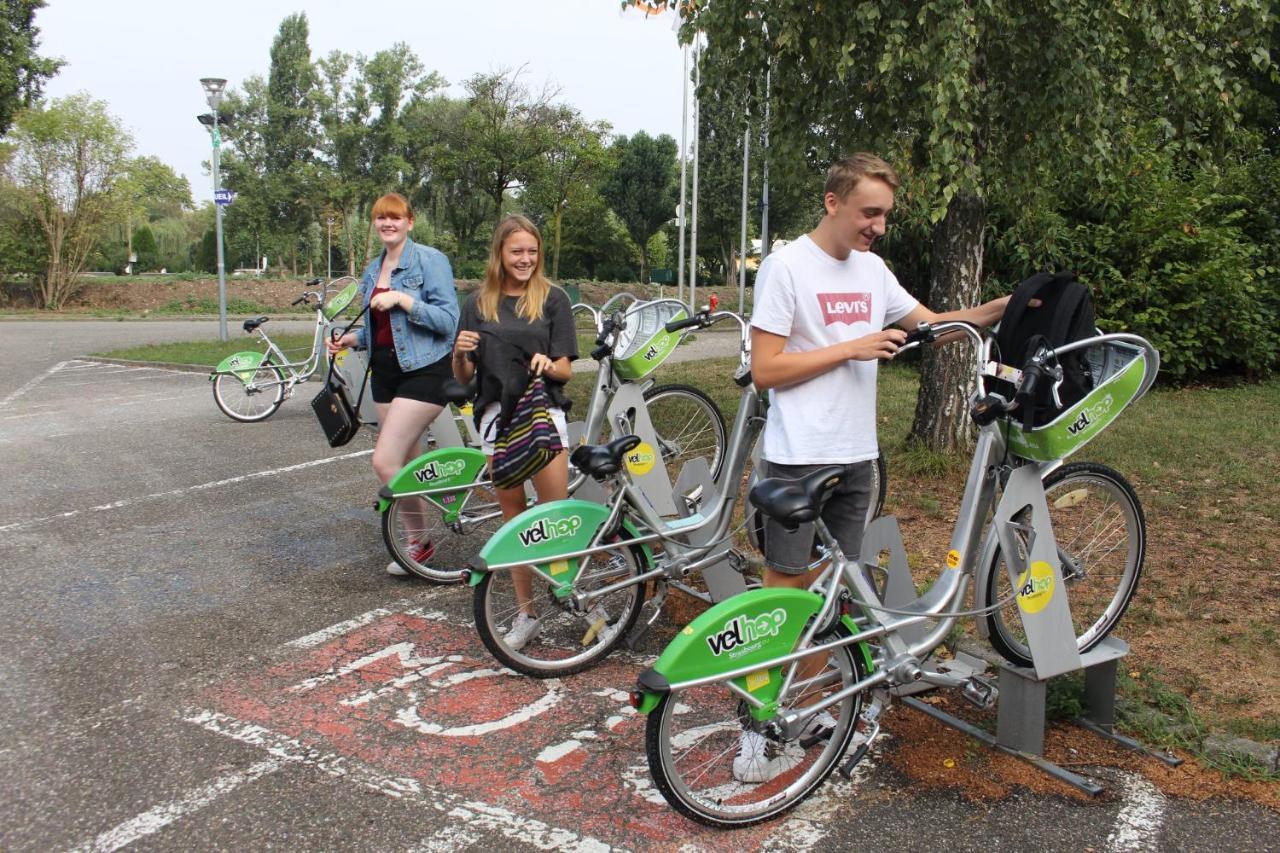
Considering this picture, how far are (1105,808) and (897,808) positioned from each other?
0.64m

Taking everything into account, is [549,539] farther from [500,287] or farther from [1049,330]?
[1049,330]

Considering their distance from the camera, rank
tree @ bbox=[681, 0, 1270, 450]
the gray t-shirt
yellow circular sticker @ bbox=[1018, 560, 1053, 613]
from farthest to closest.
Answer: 1. tree @ bbox=[681, 0, 1270, 450]
2. the gray t-shirt
3. yellow circular sticker @ bbox=[1018, 560, 1053, 613]

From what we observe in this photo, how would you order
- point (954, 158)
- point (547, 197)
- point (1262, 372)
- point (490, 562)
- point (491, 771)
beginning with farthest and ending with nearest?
point (547, 197) < point (1262, 372) < point (954, 158) < point (490, 562) < point (491, 771)

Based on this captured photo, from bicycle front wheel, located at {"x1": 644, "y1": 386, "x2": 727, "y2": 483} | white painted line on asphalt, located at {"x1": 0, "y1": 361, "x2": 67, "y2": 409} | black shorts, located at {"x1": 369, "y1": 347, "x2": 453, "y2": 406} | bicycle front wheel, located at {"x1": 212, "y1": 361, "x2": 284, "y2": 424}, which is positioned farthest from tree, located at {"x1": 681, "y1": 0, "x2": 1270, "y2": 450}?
white painted line on asphalt, located at {"x1": 0, "y1": 361, "x2": 67, "y2": 409}

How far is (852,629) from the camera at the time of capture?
2.97 m

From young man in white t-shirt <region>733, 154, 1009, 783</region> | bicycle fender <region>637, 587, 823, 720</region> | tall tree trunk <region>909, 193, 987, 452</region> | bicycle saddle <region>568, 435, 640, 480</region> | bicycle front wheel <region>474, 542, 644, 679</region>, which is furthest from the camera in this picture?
tall tree trunk <region>909, 193, 987, 452</region>

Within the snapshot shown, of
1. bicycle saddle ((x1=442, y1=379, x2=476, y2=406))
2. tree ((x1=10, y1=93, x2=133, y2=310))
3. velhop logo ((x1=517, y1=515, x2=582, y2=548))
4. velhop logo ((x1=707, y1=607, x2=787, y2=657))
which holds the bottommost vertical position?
velhop logo ((x1=707, y1=607, x2=787, y2=657))

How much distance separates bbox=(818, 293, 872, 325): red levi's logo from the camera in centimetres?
304

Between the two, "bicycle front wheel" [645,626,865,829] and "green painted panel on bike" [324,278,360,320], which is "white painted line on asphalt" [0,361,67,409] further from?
"bicycle front wheel" [645,626,865,829]

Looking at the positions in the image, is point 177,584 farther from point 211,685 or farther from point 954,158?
point 954,158

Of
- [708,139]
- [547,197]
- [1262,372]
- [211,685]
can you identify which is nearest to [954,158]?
[211,685]

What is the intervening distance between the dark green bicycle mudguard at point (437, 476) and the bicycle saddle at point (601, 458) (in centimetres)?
136

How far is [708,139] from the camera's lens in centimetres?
4819

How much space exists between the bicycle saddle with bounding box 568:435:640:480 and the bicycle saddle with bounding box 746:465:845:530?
0.83m
